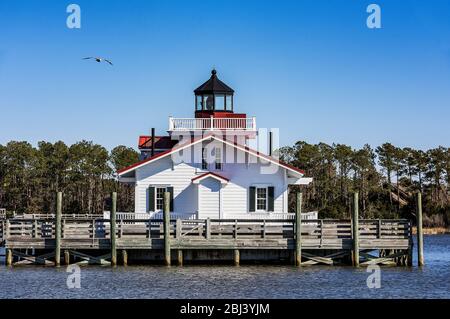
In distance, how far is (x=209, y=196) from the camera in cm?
4156

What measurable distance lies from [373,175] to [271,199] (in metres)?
61.1

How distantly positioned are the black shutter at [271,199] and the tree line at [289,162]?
5429cm

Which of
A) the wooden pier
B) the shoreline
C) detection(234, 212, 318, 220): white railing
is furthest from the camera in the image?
the shoreline

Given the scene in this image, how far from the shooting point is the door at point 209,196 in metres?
41.5

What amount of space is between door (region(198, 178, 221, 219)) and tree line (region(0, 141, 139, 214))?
56875 mm

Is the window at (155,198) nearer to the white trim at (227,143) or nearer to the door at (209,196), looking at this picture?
the white trim at (227,143)

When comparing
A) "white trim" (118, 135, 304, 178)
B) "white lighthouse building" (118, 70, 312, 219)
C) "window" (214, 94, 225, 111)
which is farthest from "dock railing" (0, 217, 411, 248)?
"window" (214, 94, 225, 111)

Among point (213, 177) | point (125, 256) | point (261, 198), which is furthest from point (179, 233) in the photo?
point (261, 198)

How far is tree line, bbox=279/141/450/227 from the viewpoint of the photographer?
9638cm

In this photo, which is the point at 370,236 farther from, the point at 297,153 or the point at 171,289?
the point at 297,153

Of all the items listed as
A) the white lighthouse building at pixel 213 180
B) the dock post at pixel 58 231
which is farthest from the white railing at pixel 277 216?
the dock post at pixel 58 231

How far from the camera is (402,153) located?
100m

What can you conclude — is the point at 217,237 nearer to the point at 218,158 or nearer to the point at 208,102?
the point at 218,158

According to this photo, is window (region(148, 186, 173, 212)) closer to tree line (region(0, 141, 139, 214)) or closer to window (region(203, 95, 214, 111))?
window (region(203, 95, 214, 111))
